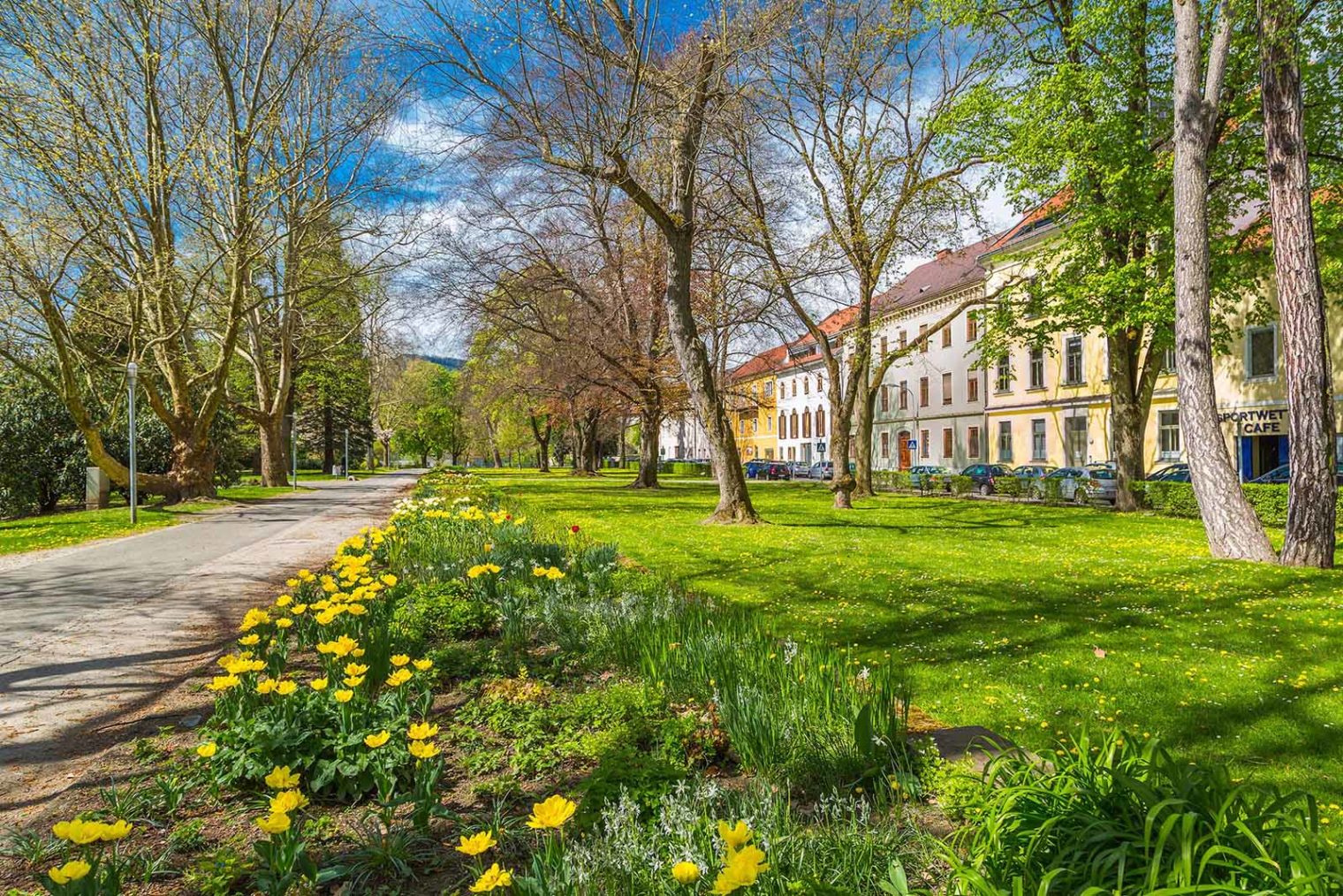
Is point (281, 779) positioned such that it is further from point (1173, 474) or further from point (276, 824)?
point (1173, 474)

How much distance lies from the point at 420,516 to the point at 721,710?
7.16m

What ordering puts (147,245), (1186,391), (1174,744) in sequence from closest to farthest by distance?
(1174,744) < (1186,391) < (147,245)

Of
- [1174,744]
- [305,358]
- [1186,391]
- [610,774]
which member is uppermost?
[305,358]

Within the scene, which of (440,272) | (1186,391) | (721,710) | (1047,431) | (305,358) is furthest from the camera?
(1047,431)

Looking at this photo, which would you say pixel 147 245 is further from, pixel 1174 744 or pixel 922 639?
pixel 1174 744

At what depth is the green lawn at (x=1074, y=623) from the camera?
13.5 ft

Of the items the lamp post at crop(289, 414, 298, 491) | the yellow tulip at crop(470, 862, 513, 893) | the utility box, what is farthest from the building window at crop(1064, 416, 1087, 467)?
the utility box

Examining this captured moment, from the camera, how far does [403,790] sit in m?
2.76

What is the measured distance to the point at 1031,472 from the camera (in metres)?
30.8

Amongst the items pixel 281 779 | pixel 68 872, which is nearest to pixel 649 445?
pixel 281 779

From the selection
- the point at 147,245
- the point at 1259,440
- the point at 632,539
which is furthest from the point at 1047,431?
the point at 147,245

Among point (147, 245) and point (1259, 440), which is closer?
point (147, 245)

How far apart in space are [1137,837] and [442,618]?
13.6 feet

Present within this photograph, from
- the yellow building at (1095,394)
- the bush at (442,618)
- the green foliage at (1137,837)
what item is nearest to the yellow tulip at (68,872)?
the green foliage at (1137,837)
